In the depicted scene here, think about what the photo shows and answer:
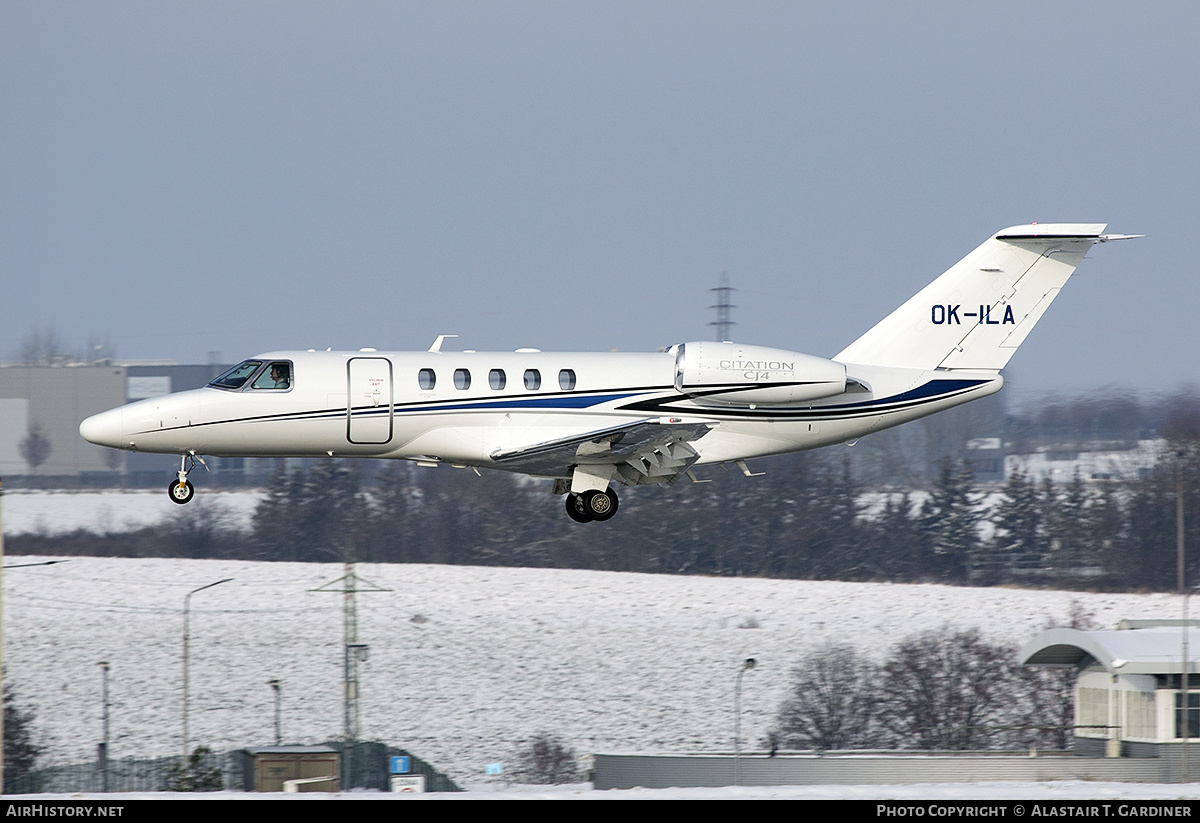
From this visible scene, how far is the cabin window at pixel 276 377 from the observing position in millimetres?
22953

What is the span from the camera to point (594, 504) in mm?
23719

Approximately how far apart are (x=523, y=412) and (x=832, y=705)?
83.0 feet

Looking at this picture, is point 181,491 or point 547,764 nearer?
point 181,491

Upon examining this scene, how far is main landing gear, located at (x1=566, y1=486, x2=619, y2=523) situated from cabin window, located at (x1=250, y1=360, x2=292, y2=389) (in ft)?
17.3

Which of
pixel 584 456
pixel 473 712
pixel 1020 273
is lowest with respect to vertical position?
pixel 473 712

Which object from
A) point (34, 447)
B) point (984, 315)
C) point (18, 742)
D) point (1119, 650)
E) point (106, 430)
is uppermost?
point (984, 315)

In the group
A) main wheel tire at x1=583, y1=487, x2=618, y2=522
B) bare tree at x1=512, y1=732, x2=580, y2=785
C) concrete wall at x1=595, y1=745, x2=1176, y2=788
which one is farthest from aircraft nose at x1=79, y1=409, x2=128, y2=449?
bare tree at x1=512, y1=732, x2=580, y2=785

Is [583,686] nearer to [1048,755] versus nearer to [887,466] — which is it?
[1048,755]

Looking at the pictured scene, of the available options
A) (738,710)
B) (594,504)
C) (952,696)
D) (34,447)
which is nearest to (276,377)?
(594,504)

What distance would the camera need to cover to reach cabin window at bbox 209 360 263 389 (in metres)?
23.1

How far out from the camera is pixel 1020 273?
993 inches

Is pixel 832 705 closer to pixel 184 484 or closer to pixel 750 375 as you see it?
pixel 750 375
